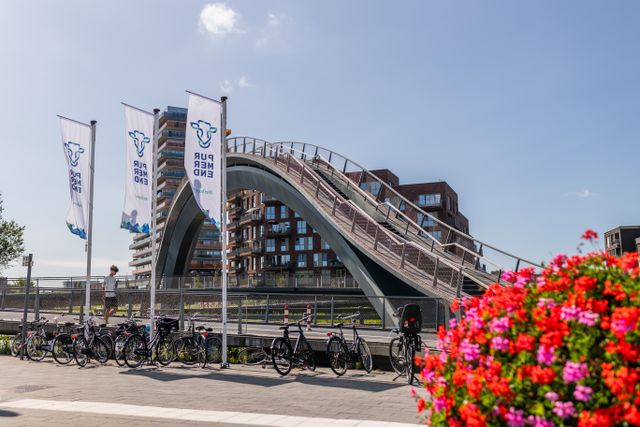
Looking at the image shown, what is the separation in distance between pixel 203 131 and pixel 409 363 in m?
7.71

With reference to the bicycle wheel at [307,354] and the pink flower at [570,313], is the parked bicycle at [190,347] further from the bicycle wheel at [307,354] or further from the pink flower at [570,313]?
the pink flower at [570,313]

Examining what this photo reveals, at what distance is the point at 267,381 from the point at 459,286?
10121 millimetres

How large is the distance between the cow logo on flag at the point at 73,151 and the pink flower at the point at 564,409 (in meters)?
16.4

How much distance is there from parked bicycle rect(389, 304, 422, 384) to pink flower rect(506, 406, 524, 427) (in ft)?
27.1

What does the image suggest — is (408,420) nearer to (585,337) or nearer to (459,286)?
(585,337)

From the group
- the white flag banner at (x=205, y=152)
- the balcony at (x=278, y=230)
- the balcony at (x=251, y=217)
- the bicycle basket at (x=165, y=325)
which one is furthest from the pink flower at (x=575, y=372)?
the balcony at (x=251, y=217)

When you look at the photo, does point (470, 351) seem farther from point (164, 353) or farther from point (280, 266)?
Result: point (280, 266)

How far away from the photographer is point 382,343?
1251 centimetres

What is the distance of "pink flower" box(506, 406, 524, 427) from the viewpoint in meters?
2.96

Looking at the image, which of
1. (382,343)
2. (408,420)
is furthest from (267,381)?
(408,420)

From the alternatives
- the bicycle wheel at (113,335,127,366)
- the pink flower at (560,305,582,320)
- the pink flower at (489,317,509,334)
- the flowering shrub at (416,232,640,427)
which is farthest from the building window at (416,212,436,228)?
the pink flower at (560,305,582,320)

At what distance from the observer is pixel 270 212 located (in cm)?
9088

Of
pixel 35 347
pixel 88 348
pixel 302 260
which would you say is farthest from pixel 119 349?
pixel 302 260

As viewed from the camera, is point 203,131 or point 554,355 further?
point 203,131
